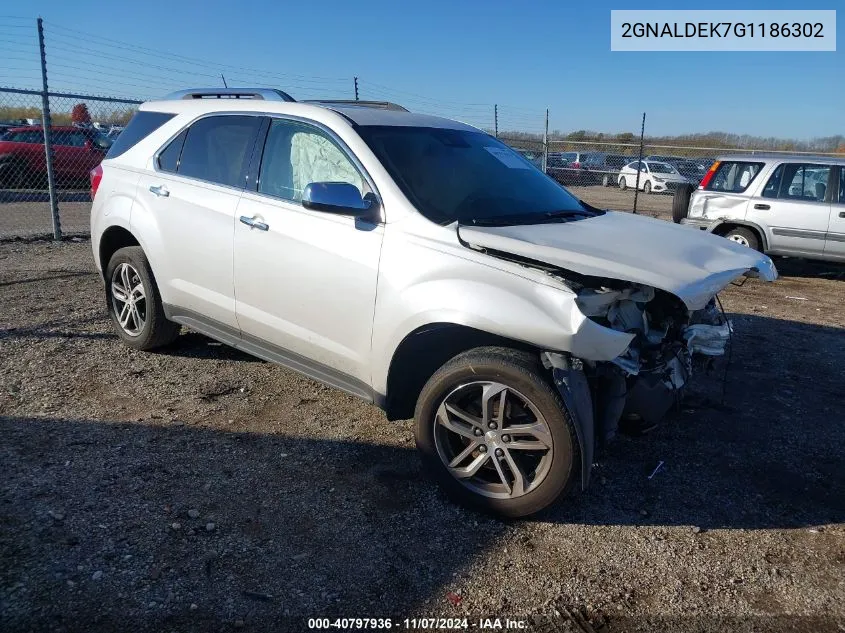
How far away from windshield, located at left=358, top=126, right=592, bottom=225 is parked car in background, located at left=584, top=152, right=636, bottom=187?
823 inches

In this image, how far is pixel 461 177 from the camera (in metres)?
3.88

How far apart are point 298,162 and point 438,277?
1.33 metres

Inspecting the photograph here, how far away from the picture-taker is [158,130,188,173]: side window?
4.66 metres

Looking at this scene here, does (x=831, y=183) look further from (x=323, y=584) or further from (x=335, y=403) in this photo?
(x=323, y=584)

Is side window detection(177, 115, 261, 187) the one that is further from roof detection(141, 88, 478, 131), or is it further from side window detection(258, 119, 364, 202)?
side window detection(258, 119, 364, 202)

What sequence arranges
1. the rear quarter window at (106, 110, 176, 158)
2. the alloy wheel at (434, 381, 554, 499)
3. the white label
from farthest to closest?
the rear quarter window at (106, 110, 176, 158) → the white label → the alloy wheel at (434, 381, 554, 499)

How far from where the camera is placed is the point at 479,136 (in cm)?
450

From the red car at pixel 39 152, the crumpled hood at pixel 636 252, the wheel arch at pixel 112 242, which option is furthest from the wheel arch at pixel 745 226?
the red car at pixel 39 152

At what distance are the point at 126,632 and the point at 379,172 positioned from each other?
92.1 inches

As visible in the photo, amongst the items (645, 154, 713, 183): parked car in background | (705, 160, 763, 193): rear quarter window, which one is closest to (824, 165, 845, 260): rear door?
(705, 160, 763, 193): rear quarter window

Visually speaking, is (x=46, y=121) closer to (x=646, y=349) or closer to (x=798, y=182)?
(x=646, y=349)

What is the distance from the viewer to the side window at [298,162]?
3.76 metres

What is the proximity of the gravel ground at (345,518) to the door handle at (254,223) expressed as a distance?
117 cm

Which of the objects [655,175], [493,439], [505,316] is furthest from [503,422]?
[655,175]
